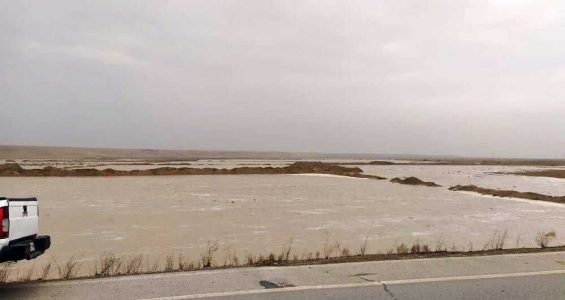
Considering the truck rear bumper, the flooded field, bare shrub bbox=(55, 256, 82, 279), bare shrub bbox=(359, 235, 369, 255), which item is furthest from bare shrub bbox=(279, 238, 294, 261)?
the truck rear bumper

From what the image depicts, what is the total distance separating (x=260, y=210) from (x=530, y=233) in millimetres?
11161

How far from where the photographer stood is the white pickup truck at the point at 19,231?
5.93m

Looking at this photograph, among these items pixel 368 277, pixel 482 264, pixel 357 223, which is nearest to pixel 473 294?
pixel 368 277

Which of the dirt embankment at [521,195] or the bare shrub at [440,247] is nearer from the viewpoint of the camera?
the bare shrub at [440,247]

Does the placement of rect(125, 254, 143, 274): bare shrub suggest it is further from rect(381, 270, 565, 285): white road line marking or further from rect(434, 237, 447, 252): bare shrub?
rect(434, 237, 447, 252): bare shrub

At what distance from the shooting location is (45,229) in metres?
16.6

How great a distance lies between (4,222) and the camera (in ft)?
19.5

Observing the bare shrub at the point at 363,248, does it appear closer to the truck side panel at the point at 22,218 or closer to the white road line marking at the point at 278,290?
the white road line marking at the point at 278,290

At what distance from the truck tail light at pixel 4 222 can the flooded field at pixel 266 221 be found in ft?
17.1

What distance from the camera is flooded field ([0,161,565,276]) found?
14.0 meters

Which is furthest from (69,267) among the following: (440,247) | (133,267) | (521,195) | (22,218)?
(521,195)

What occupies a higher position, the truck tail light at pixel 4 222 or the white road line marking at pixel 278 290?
the truck tail light at pixel 4 222

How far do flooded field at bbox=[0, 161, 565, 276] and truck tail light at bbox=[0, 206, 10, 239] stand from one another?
5.22 metres

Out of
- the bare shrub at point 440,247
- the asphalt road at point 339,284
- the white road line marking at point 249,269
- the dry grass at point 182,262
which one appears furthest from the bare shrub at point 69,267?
the bare shrub at point 440,247
